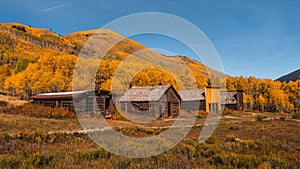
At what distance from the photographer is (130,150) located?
9.47m

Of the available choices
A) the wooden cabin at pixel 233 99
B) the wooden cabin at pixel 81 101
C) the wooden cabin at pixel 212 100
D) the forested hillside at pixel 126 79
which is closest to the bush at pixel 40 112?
the wooden cabin at pixel 81 101

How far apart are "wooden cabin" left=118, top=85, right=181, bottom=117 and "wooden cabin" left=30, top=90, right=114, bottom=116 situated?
4.97 m

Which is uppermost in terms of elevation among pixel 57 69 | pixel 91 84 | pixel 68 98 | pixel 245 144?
pixel 57 69

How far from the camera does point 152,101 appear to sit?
3397cm

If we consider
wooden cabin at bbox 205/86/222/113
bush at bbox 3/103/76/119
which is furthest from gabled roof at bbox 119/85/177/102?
wooden cabin at bbox 205/86/222/113

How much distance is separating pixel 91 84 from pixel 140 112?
66.9 feet

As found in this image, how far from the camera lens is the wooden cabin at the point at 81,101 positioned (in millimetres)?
28922

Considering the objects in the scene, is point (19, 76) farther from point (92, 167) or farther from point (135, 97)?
point (92, 167)

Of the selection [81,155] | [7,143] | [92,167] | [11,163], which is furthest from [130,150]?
[7,143]

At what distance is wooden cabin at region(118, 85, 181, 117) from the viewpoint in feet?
113

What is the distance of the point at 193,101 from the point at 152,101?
1525 cm

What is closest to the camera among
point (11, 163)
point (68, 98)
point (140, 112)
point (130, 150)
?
point (11, 163)

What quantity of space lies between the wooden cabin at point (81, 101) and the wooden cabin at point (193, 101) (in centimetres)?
1910

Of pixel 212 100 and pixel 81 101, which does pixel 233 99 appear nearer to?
pixel 212 100
